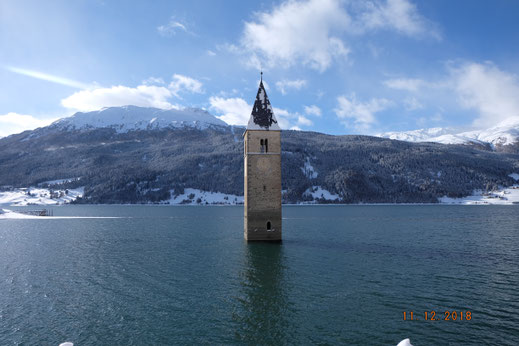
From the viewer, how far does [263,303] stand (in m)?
21.5

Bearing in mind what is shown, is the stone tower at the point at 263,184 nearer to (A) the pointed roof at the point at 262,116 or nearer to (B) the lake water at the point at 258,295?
(A) the pointed roof at the point at 262,116

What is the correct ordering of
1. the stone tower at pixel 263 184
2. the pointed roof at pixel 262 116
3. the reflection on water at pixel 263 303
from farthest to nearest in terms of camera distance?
the pointed roof at pixel 262 116
the stone tower at pixel 263 184
the reflection on water at pixel 263 303

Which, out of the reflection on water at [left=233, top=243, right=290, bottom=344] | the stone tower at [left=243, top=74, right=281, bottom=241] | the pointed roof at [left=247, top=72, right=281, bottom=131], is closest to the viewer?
the reflection on water at [left=233, top=243, right=290, bottom=344]

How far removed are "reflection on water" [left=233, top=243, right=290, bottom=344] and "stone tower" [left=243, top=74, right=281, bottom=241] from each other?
28.6 feet

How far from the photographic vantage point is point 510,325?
1766 cm

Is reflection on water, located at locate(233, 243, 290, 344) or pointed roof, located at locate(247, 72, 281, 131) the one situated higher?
pointed roof, located at locate(247, 72, 281, 131)

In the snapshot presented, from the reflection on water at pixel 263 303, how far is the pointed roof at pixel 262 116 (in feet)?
59.7

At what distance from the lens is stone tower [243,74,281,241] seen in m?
43.9

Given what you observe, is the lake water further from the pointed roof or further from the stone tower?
the pointed roof

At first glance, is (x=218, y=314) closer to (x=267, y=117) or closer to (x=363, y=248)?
(x=363, y=248)

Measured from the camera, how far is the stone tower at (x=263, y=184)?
43.9 m

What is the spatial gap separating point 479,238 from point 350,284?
3916 cm

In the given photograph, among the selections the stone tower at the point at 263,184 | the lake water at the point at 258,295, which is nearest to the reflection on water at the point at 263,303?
the lake water at the point at 258,295

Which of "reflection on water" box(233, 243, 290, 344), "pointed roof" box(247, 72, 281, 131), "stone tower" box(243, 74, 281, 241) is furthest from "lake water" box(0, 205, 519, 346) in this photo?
"pointed roof" box(247, 72, 281, 131)
